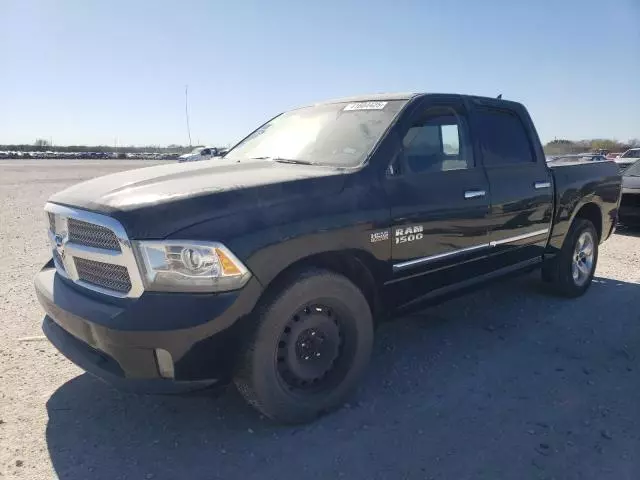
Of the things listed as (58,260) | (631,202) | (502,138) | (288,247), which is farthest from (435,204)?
(631,202)

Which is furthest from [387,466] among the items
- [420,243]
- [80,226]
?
[80,226]

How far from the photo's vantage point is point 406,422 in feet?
10.2

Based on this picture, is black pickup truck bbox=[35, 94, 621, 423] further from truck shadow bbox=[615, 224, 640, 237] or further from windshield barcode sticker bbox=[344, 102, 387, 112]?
truck shadow bbox=[615, 224, 640, 237]

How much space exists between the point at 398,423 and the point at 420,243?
1189 millimetres

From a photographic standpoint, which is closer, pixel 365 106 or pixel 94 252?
pixel 94 252

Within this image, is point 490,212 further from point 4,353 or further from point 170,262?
point 4,353

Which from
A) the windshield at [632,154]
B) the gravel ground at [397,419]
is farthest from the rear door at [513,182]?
the windshield at [632,154]

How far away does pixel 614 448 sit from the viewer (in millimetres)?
2824

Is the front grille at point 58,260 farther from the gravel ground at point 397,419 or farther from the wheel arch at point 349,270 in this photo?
the wheel arch at point 349,270

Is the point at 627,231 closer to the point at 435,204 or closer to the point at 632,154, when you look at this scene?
the point at 435,204

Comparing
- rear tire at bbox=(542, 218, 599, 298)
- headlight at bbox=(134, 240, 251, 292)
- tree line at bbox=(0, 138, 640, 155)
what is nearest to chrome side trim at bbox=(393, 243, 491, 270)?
headlight at bbox=(134, 240, 251, 292)

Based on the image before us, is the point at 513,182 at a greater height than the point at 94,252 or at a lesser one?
greater

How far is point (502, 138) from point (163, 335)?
3.46m

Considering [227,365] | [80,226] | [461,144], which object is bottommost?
[227,365]
